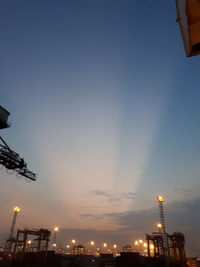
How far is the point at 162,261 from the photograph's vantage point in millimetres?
33875

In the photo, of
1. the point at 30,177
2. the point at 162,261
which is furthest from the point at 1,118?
the point at 162,261

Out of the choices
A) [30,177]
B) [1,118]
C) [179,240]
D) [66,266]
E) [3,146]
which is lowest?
[66,266]

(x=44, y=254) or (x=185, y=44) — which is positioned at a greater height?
(x=185, y=44)

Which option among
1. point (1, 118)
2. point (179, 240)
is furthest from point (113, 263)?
point (1, 118)

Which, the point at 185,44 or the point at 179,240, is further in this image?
the point at 179,240

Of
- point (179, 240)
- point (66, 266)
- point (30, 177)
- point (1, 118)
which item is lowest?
point (66, 266)

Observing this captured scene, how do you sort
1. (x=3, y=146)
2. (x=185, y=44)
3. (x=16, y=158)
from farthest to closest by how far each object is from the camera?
(x=16, y=158) → (x=3, y=146) → (x=185, y=44)

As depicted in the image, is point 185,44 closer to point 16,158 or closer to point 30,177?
point 16,158

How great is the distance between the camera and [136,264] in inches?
1288

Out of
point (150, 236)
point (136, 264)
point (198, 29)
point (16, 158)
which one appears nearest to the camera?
point (198, 29)

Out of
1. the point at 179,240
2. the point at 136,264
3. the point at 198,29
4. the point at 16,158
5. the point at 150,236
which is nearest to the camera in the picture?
the point at 198,29

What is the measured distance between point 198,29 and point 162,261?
39.4 meters

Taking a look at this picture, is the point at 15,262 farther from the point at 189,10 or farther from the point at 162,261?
the point at 189,10

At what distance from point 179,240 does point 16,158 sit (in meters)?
33.8
